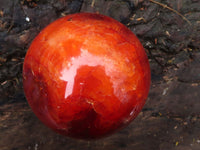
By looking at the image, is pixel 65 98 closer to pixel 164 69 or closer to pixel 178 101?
pixel 164 69

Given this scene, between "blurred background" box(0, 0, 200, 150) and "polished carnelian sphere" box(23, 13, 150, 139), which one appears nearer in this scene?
"polished carnelian sphere" box(23, 13, 150, 139)

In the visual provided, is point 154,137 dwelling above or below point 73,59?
below

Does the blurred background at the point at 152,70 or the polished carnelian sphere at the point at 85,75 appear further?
the blurred background at the point at 152,70

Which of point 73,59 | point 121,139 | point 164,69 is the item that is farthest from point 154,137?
point 73,59

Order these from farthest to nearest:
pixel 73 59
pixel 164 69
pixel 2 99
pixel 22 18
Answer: pixel 164 69
pixel 2 99
pixel 22 18
pixel 73 59
